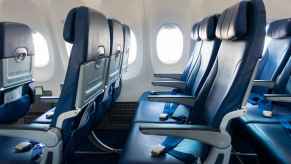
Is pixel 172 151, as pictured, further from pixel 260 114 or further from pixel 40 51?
pixel 40 51

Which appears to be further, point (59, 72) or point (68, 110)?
point (59, 72)

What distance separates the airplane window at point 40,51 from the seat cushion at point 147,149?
2498 mm

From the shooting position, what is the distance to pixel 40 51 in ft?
13.5

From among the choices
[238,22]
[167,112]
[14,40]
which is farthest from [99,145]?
[238,22]

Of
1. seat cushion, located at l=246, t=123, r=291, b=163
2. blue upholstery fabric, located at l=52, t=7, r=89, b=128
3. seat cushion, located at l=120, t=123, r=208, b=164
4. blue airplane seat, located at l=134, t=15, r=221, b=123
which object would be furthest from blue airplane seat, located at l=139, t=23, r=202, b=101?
blue upholstery fabric, located at l=52, t=7, r=89, b=128

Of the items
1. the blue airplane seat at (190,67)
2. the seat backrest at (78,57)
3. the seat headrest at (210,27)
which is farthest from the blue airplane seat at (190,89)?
the seat backrest at (78,57)

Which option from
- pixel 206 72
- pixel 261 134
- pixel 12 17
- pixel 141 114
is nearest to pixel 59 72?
pixel 12 17

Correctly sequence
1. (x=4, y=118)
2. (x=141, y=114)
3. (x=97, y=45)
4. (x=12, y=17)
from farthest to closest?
1. (x=12, y=17)
2. (x=141, y=114)
3. (x=4, y=118)
4. (x=97, y=45)

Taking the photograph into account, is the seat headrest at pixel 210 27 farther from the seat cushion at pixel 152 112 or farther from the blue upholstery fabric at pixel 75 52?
the blue upholstery fabric at pixel 75 52

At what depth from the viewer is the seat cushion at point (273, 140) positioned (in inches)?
63.4

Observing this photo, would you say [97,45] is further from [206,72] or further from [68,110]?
[206,72]

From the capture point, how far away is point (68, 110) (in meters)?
1.56

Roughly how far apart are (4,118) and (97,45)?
963 millimetres

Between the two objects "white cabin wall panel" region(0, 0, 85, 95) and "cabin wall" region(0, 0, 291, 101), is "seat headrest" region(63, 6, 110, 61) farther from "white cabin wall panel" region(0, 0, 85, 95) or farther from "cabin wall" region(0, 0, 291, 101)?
"white cabin wall panel" region(0, 0, 85, 95)
